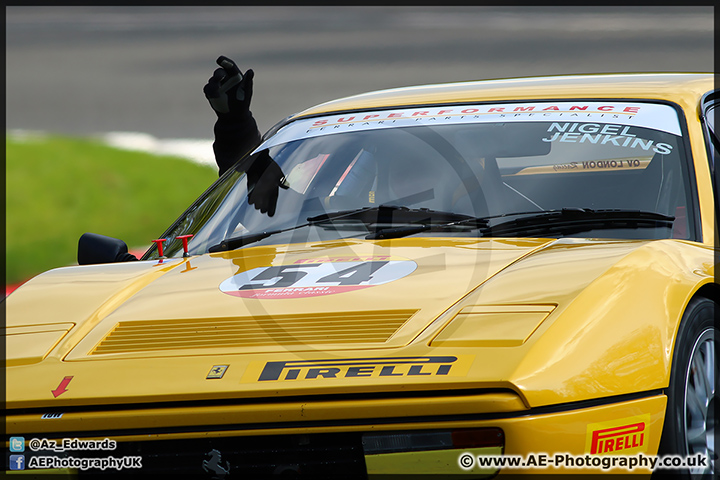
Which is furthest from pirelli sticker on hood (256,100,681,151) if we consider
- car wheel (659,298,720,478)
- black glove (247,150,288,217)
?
car wheel (659,298,720,478)

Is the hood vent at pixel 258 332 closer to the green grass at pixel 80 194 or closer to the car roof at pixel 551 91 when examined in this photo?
the car roof at pixel 551 91

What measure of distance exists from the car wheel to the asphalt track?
8468 mm

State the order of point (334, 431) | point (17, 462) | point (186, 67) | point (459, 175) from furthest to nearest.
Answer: point (186, 67)
point (459, 175)
point (17, 462)
point (334, 431)

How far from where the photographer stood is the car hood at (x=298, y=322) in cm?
204

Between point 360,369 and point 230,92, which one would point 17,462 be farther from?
point 230,92

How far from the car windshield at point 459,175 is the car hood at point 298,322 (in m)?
0.23

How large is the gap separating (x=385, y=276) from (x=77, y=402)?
86 centimetres

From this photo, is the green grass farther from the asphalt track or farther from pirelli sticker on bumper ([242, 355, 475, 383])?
pirelli sticker on bumper ([242, 355, 475, 383])

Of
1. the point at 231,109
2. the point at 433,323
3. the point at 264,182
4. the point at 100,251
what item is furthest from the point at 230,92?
the point at 433,323

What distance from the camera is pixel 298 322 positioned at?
226 centimetres

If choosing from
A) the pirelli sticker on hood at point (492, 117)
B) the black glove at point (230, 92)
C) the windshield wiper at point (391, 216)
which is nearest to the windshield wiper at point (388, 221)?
the windshield wiper at point (391, 216)

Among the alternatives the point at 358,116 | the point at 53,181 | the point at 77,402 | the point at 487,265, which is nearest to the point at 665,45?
the point at 53,181

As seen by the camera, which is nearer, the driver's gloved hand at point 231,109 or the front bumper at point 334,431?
the front bumper at point 334,431

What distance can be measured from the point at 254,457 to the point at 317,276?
659mm
